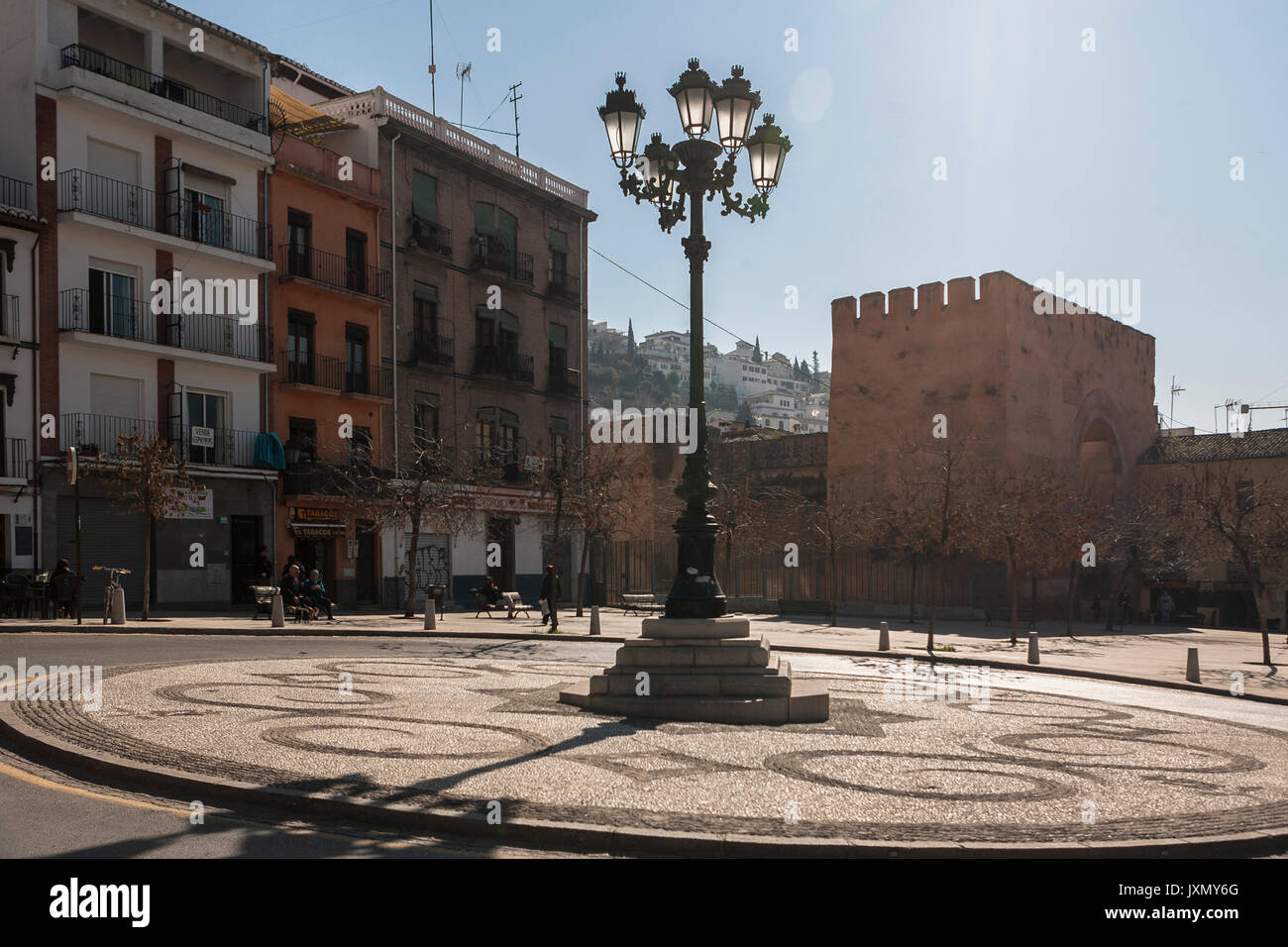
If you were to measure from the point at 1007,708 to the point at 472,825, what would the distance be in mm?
7802

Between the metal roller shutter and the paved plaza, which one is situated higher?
the metal roller shutter

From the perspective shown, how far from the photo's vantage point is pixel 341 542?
110ft

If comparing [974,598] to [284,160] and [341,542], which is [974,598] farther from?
[284,160]

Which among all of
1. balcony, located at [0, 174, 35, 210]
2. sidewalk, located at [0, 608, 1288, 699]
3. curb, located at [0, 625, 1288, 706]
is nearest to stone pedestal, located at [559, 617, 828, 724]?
curb, located at [0, 625, 1288, 706]

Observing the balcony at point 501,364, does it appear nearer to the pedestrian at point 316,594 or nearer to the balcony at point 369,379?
the balcony at point 369,379

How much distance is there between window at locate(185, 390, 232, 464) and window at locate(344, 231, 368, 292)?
6230 mm

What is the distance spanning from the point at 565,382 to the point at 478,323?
5320 millimetres

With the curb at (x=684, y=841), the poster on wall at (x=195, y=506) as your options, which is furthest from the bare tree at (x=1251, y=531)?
the poster on wall at (x=195, y=506)

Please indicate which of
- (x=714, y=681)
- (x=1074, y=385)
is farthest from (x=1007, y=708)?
(x=1074, y=385)

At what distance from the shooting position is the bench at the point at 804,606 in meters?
33.7

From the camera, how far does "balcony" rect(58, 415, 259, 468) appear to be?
2605 centimetres

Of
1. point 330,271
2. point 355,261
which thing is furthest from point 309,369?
point 355,261

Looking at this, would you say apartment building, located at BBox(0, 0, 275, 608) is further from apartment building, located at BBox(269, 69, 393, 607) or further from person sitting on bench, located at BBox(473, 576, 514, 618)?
person sitting on bench, located at BBox(473, 576, 514, 618)
